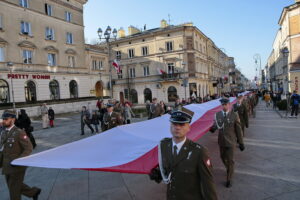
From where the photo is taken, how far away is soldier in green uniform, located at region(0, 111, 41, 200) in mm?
4289

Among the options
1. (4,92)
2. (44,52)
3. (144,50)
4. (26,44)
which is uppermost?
(144,50)

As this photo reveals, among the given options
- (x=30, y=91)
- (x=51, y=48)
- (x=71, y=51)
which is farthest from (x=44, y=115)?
(x=71, y=51)

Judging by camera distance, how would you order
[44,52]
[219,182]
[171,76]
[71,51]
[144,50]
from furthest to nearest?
[144,50]
[171,76]
[71,51]
[44,52]
[219,182]

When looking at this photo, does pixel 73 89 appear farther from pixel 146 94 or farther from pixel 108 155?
pixel 108 155

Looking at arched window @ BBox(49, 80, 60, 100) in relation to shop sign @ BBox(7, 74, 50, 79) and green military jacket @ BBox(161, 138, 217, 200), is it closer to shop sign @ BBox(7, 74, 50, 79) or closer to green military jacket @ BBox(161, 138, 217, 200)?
shop sign @ BBox(7, 74, 50, 79)

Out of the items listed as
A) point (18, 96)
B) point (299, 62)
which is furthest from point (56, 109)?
point (299, 62)

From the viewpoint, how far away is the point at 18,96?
2772 centimetres

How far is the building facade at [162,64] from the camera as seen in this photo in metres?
40.3

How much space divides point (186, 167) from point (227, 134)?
3.05 meters

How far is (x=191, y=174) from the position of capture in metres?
2.56

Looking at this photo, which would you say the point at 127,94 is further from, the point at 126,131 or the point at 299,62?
the point at 126,131

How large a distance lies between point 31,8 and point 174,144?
34648 millimetres

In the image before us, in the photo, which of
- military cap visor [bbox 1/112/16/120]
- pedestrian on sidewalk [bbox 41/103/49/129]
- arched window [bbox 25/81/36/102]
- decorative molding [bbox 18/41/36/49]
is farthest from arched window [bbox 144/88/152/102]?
military cap visor [bbox 1/112/16/120]

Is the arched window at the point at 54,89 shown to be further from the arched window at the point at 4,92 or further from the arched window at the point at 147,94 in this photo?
the arched window at the point at 147,94
